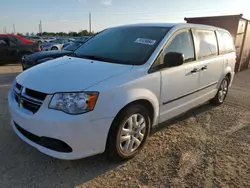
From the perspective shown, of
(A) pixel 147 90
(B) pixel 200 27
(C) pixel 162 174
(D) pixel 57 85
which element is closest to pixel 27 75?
(D) pixel 57 85

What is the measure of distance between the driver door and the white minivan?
0.04 feet

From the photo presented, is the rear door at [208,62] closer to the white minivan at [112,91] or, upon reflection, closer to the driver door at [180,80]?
the white minivan at [112,91]

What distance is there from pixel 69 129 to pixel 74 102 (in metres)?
0.27

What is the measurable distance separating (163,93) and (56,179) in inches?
65.1

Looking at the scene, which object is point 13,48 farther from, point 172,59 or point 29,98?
point 172,59

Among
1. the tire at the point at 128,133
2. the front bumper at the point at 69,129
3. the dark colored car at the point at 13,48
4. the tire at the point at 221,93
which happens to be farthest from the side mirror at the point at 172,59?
the dark colored car at the point at 13,48

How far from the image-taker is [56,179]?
7.81ft

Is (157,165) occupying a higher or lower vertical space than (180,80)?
lower

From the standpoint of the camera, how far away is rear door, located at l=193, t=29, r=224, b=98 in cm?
375

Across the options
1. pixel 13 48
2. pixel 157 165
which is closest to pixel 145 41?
pixel 157 165

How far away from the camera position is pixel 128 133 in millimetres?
2666

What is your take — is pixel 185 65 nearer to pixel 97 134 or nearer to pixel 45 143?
pixel 97 134

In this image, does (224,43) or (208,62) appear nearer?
(208,62)

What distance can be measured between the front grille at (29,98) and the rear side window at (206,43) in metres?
2.59
